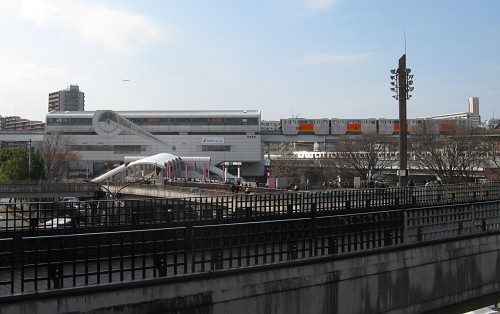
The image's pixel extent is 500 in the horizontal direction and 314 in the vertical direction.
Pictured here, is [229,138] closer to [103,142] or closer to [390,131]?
[103,142]

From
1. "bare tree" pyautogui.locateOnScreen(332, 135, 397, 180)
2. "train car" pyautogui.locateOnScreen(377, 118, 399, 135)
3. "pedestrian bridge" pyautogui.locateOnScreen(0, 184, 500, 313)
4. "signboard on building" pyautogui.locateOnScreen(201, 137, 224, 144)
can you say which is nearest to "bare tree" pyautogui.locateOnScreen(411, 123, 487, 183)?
"bare tree" pyautogui.locateOnScreen(332, 135, 397, 180)

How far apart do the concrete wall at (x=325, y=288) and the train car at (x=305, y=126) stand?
97.2m

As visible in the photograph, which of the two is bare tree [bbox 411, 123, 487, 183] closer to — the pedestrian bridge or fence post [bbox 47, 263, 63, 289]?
the pedestrian bridge

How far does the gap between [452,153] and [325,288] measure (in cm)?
5011

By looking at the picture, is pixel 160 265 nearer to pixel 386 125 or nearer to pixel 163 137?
pixel 163 137

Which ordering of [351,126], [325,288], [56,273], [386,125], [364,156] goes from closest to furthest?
1. [56,273]
2. [325,288]
3. [364,156]
4. [386,125]
5. [351,126]

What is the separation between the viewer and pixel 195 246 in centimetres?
844

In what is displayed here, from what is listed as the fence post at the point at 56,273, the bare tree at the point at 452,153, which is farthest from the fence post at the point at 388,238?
the bare tree at the point at 452,153

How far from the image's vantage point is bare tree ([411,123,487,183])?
53928 mm

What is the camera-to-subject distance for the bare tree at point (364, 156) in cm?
7069

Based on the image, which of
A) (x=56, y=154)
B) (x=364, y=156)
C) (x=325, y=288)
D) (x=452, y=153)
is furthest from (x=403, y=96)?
(x=56, y=154)

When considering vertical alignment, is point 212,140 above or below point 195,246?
above

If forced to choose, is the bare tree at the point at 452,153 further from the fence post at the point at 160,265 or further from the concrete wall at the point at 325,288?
the fence post at the point at 160,265

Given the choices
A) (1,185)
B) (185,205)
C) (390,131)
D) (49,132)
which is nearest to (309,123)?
(390,131)
